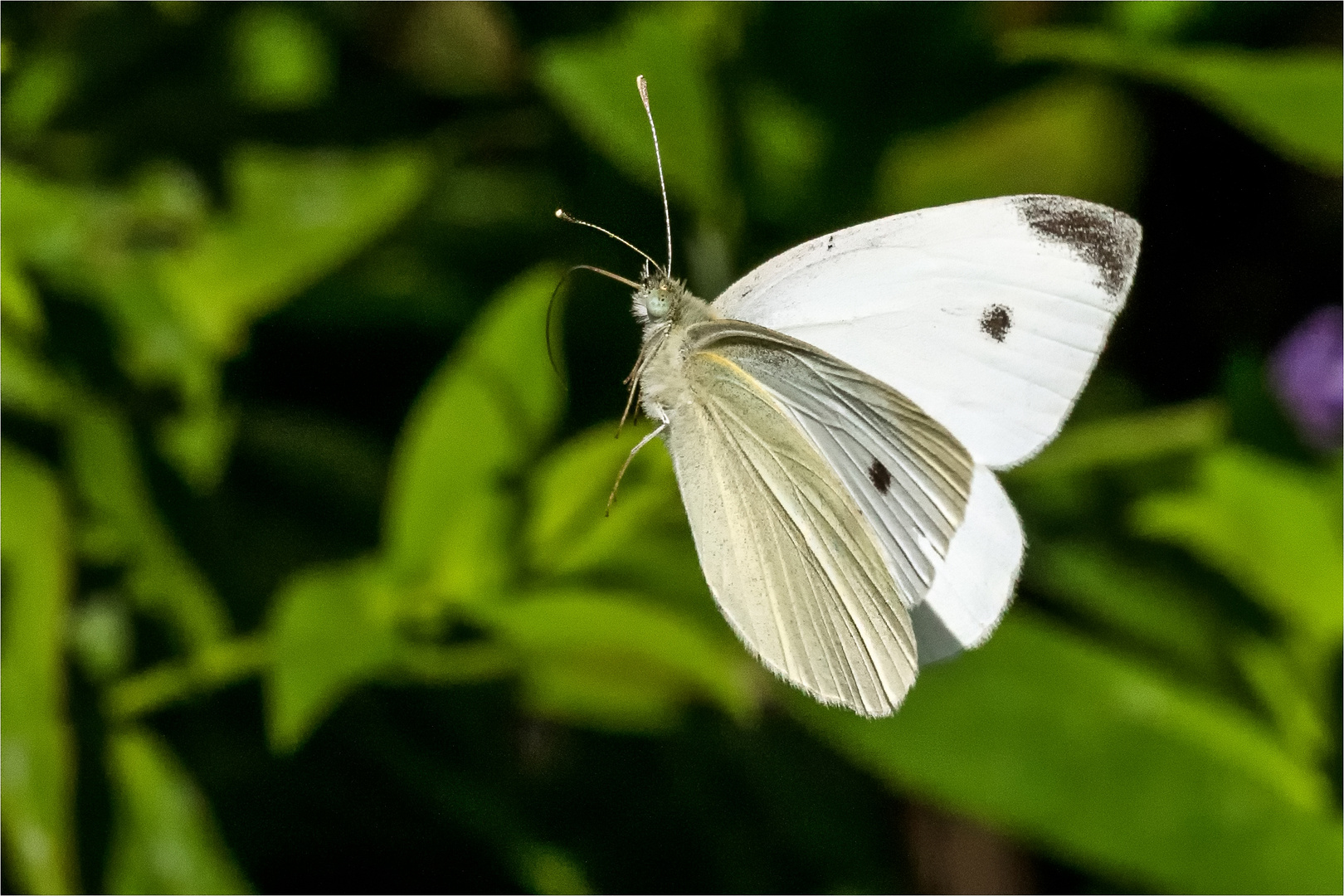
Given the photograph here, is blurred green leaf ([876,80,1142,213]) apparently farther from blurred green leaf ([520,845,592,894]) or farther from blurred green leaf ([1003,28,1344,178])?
blurred green leaf ([520,845,592,894])

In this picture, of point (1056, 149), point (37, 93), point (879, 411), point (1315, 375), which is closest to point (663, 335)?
point (879, 411)

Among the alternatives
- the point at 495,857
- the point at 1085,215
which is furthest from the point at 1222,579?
the point at 495,857

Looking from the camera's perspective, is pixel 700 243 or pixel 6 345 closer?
pixel 6 345

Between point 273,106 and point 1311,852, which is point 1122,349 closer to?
point 1311,852

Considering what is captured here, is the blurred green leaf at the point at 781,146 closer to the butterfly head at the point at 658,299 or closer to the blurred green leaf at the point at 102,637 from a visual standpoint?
the butterfly head at the point at 658,299

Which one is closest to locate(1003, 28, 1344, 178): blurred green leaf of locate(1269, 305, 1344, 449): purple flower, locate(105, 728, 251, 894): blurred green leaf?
locate(1269, 305, 1344, 449): purple flower

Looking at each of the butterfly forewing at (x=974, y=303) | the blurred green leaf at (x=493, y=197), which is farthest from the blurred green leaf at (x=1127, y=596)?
the blurred green leaf at (x=493, y=197)
